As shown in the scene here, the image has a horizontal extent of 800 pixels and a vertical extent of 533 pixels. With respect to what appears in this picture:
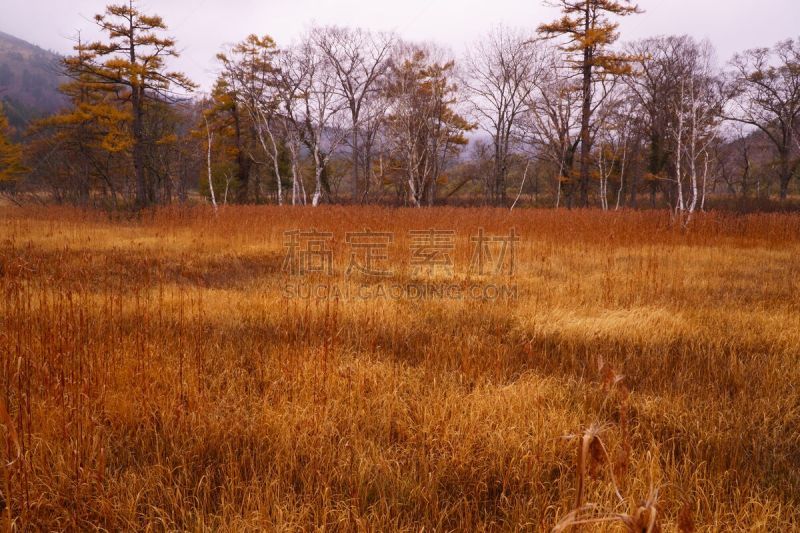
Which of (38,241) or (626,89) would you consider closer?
(38,241)

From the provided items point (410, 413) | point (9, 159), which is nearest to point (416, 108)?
point (410, 413)

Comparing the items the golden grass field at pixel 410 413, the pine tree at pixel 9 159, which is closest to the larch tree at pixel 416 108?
the golden grass field at pixel 410 413

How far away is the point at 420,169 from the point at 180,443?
2752 cm

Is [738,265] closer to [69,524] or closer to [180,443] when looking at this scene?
[180,443]

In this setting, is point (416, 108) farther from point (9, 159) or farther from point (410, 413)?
point (9, 159)

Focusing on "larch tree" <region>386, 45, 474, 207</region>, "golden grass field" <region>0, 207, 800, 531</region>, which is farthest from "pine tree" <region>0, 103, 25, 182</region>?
"golden grass field" <region>0, 207, 800, 531</region>

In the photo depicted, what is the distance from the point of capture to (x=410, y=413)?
8.25 feet

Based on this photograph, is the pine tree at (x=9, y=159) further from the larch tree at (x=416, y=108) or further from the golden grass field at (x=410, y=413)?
the golden grass field at (x=410, y=413)

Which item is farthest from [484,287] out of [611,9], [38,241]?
[611,9]

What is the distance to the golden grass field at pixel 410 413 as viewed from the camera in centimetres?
172

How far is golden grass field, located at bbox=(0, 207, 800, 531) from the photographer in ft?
5.64

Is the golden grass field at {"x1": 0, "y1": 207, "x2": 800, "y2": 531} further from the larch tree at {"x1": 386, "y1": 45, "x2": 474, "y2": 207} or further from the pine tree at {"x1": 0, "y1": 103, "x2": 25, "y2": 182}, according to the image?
the pine tree at {"x1": 0, "y1": 103, "x2": 25, "y2": 182}

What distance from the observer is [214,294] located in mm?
4957

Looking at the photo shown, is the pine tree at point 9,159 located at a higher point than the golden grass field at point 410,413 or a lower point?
higher
